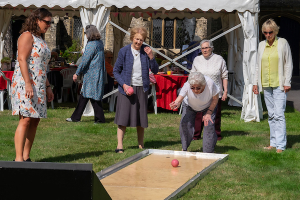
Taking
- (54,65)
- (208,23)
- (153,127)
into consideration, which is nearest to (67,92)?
(54,65)

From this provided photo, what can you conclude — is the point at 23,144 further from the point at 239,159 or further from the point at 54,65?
the point at 54,65

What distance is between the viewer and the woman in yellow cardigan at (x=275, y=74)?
5.99 metres

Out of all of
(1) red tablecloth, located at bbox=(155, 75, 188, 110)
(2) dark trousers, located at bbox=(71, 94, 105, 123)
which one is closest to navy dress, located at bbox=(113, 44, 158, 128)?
(2) dark trousers, located at bbox=(71, 94, 105, 123)

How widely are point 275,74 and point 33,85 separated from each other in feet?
10.3

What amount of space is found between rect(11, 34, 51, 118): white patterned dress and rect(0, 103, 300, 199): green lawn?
2.91 feet

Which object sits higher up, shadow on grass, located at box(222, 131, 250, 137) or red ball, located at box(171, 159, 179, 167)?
red ball, located at box(171, 159, 179, 167)

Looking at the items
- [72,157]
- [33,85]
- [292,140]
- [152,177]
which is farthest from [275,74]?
[33,85]

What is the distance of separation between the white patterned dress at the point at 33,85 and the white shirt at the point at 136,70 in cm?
129

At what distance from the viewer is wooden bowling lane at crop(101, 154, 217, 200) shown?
4059 millimetres

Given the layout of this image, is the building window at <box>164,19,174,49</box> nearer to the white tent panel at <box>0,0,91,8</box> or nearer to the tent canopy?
the tent canopy

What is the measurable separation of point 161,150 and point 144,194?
6.26 ft

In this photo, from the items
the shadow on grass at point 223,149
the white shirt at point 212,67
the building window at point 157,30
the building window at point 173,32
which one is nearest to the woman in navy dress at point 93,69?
the white shirt at point 212,67

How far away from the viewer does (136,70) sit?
5832 millimetres

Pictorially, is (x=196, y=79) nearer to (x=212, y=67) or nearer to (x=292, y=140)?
(x=212, y=67)
